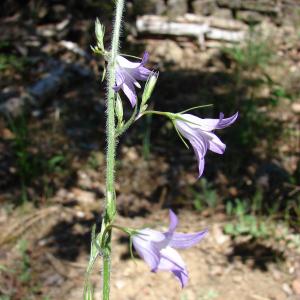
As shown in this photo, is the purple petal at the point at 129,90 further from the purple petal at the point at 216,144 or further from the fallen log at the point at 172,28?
the fallen log at the point at 172,28

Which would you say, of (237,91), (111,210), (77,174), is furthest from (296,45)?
(111,210)

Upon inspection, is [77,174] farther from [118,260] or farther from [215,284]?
[215,284]

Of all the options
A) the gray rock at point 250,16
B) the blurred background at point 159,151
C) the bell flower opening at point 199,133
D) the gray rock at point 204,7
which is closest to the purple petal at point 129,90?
the bell flower opening at point 199,133

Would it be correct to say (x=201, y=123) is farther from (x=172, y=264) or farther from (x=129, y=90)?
(x=172, y=264)

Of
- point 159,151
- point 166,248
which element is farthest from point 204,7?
point 166,248

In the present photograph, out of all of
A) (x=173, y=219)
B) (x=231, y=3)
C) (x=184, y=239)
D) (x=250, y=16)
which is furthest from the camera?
(x=231, y=3)
